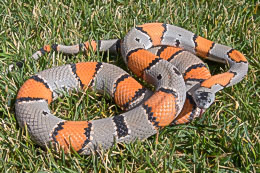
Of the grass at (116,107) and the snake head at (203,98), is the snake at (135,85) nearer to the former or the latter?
the snake head at (203,98)

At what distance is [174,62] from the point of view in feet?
16.8

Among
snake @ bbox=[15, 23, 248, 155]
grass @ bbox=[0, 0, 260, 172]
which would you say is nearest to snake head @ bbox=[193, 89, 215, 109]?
snake @ bbox=[15, 23, 248, 155]

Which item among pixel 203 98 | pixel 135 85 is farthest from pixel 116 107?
pixel 203 98

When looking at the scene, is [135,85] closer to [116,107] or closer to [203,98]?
[116,107]

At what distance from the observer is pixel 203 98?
4.13m

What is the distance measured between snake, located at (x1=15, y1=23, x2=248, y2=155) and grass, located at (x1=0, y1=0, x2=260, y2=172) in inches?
5.2

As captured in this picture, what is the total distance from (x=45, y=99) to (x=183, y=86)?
1.77m

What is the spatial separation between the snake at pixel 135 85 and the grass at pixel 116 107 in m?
0.13

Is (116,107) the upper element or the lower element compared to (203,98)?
lower

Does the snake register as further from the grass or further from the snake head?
the grass

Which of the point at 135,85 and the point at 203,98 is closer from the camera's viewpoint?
the point at 203,98

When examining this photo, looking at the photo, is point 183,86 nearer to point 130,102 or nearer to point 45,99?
point 130,102

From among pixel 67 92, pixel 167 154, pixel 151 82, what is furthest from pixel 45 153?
pixel 151 82

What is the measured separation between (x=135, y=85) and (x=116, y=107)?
1.25 ft
